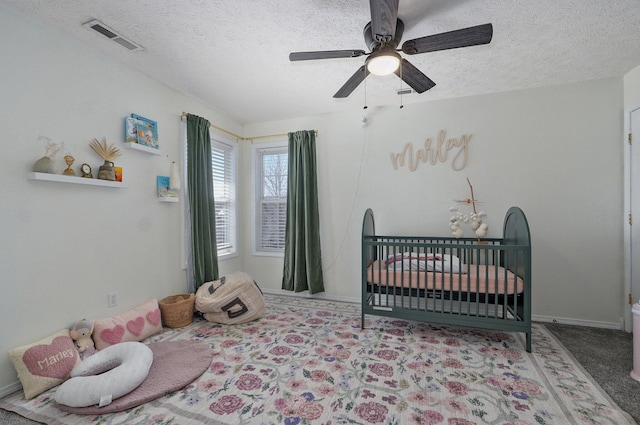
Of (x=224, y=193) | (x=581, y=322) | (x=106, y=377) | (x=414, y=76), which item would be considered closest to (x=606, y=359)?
(x=581, y=322)

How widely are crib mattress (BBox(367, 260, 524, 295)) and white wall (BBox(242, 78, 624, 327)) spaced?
2.77 feet

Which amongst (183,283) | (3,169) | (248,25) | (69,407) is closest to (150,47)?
(248,25)

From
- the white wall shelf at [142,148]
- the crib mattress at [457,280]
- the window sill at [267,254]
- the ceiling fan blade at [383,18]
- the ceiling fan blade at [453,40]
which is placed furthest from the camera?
the window sill at [267,254]

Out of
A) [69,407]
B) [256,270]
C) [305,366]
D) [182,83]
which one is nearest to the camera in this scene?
[69,407]

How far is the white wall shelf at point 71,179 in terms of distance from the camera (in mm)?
1812

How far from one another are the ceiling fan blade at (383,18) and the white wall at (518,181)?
73.6 inches

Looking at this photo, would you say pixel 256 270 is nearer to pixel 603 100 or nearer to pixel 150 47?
pixel 150 47

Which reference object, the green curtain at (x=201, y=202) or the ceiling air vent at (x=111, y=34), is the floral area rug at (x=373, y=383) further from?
the ceiling air vent at (x=111, y=34)

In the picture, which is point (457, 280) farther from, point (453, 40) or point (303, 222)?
point (303, 222)

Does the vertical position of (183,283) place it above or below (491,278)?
below

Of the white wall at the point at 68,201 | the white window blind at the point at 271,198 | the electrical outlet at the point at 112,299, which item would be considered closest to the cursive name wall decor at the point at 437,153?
the white window blind at the point at 271,198

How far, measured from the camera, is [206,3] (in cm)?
171

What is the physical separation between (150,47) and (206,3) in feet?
2.51

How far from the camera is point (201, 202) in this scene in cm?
310
